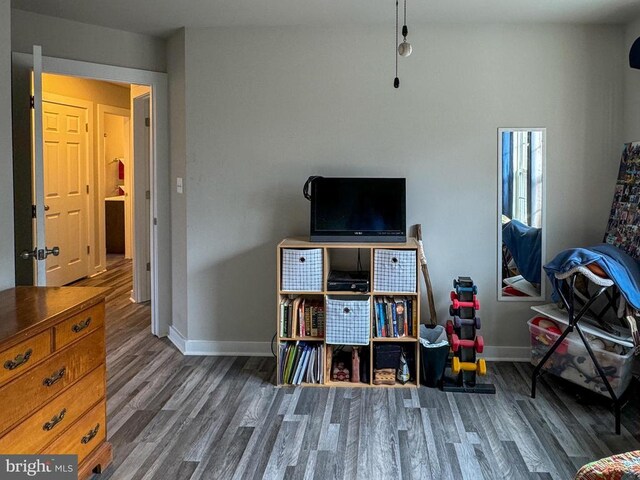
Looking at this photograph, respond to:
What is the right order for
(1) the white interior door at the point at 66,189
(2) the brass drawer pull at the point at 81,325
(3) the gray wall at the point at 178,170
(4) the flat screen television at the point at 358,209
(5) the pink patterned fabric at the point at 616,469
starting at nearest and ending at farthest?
(5) the pink patterned fabric at the point at 616,469
(2) the brass drawer pull at the point at 81,325
(4) the flat screen television at the point at 358,209
(3) the gray wall at the point at 178,170
(1) the white interior door at the point at 66,189

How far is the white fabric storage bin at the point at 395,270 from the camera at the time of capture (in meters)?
3.63

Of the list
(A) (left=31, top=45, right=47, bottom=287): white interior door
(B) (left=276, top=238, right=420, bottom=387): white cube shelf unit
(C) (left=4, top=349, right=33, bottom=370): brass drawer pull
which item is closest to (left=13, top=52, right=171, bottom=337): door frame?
(A) (left=31, top=45, right=47, bottom=287): white interior door

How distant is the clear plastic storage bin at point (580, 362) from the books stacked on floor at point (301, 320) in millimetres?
1342

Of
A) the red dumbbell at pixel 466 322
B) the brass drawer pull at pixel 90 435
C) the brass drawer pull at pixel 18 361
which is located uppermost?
the brass drawer pull at pixel 18 361

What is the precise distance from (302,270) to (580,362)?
1730 millimetres

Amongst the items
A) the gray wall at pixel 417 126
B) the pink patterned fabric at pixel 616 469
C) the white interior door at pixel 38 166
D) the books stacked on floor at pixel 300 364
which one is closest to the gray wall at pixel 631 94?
→ the gray wall at pixel 417 126

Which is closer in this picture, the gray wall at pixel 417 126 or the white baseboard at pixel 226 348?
the gray wall at pixel 417 126

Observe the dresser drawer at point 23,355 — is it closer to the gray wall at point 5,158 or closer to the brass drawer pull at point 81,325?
the brass drawer pull at point 81,325

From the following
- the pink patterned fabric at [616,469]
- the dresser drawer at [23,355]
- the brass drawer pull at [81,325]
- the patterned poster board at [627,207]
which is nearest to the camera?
the pink patterned fabric at [616,469]

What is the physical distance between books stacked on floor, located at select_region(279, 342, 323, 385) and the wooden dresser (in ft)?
4.32

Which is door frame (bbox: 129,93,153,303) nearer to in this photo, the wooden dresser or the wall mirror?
the wooden dresser

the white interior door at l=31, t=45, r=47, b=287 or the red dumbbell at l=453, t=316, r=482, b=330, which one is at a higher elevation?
the white interior door at l=31, t=45, r=47, b=287

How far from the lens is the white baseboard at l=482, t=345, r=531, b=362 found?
13.5ft

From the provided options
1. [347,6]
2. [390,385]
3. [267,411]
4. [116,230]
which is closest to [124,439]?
[267,411]
